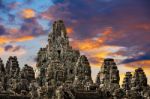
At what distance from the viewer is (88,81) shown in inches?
3959

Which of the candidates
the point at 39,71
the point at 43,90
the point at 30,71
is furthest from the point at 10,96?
the point at 39,71

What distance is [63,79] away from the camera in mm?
73750

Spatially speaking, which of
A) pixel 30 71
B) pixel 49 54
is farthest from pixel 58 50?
pixel 30 71

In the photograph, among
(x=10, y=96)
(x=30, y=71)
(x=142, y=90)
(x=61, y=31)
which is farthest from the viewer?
(x=61, y=31)

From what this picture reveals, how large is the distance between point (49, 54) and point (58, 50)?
10.2 feet

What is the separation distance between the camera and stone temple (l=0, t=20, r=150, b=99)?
69931 mm

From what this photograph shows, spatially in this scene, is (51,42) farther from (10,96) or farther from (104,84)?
(10,96)

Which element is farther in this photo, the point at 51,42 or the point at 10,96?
the point at 51,42

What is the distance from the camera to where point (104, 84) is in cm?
9669

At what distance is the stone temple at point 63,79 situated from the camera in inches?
2753

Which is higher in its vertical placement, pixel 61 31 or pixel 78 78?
pixel 61 31

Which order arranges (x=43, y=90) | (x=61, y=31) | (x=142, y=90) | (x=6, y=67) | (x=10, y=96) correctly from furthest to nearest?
(x=61, y=31), (x=6, y=67), (x=142, y=90), (x=10, y=96), (x=43, y=90)

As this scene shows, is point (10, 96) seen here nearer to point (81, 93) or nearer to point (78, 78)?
point (81, 93)

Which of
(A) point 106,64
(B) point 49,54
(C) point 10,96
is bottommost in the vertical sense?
(C) point 10,96
